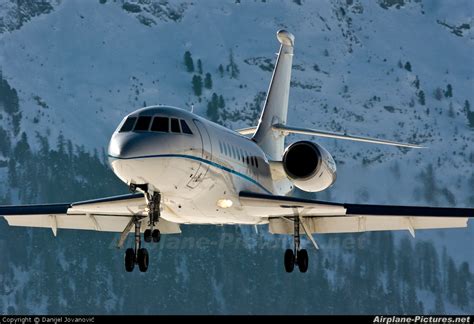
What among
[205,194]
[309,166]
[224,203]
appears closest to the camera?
[205,194]

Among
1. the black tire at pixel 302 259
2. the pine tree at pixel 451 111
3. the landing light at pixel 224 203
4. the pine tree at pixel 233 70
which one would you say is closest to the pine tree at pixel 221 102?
the pine tree at pixel 233 70

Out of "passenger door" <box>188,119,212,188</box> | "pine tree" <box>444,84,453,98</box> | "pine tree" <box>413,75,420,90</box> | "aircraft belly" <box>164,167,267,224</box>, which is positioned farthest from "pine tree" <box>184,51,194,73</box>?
"passenger door" <box>188,119,212,188</box>

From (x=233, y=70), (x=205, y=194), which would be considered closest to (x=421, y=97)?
(x=233, y=70)

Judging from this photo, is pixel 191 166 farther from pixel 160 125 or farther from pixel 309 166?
pixel 309 166

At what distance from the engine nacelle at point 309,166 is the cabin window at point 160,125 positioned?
6479 millimetres

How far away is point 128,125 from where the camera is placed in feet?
102

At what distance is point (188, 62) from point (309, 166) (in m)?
160

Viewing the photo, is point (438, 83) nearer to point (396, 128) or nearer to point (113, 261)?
point (396, 128)

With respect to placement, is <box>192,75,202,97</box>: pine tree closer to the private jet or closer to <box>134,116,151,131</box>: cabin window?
the private jet

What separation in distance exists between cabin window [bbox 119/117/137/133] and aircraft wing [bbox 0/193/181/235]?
2.75m

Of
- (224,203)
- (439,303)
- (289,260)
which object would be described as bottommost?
(289,260)

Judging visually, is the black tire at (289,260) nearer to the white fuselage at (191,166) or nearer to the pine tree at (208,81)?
the white fuselage at (191,166)

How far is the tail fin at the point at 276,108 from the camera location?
1655 inches

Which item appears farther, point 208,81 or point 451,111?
point 208,81
